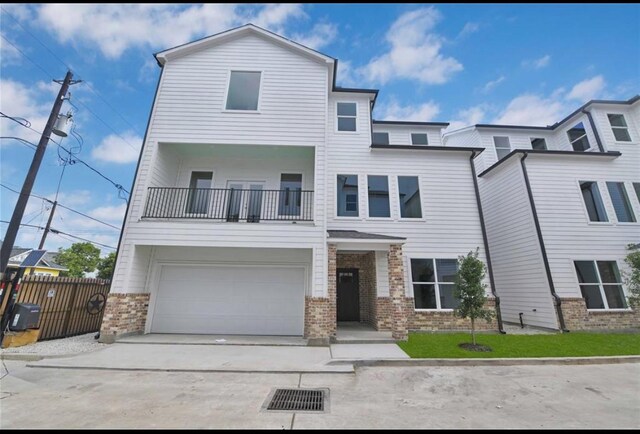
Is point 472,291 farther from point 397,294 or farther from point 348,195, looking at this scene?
point 348,195

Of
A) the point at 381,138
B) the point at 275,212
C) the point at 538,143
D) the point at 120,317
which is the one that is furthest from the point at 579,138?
the point at 120,317

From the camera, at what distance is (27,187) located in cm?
738

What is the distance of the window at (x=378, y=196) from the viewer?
1048 centimetres

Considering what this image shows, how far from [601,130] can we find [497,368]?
12.7m

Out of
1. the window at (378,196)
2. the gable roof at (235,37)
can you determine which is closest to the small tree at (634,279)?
the window at (378,196)

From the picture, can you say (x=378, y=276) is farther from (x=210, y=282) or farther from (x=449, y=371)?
(x=210, y=282)

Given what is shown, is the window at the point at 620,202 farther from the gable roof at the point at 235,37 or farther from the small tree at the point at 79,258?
the small tree at the point at 79,258

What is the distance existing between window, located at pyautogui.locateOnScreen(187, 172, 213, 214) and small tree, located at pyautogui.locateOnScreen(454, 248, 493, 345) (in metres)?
8.68

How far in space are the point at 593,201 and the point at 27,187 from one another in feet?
63.0

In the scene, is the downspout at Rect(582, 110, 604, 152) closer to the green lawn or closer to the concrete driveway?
the green lawn

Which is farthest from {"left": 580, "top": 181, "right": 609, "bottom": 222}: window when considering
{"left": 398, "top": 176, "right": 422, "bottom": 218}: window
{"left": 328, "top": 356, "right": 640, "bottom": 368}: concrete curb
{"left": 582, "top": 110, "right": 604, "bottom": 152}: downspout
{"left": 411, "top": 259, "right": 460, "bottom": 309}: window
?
{"left": 328, "top": 356, "right": 640, "bottom": 368}: concrete curb

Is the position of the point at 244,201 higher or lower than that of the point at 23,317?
higher

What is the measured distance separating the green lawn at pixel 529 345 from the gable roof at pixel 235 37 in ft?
32.7

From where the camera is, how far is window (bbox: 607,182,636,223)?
1044cm
